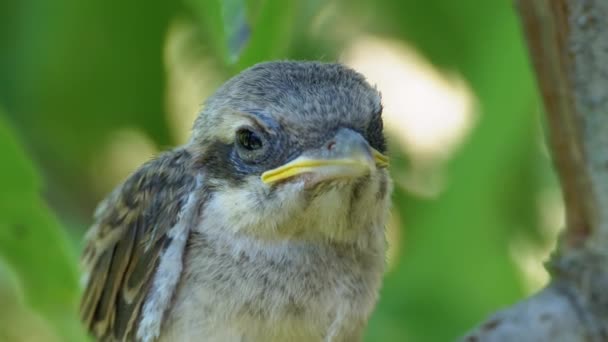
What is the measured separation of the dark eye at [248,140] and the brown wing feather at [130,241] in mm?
207

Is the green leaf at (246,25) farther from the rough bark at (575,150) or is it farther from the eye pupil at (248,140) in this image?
the rough bark at (575,150)

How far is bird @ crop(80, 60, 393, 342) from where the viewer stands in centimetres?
233

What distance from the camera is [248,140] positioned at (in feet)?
7.91

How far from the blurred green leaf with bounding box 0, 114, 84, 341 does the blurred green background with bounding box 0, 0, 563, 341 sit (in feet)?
0.12

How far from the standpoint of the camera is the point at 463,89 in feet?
11.0

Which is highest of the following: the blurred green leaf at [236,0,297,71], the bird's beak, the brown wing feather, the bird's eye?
the blurred green leaf at [236,0,297,71]

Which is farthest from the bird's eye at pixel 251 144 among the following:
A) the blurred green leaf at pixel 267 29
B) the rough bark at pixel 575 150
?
the rough bark at pixel 575 150

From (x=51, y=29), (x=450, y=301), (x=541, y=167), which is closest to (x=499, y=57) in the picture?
(x=541, y=167)

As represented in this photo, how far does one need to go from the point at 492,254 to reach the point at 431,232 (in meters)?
0.20

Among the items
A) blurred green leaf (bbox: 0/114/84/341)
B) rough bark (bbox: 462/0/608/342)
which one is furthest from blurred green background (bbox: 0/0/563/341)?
rough bark (bbox: 462/0/608/342)

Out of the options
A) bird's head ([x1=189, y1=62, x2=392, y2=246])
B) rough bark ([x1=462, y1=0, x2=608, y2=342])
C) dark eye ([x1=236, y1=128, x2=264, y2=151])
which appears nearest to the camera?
rough bark ([x1=462, y1=0, x2=608, y2=342])

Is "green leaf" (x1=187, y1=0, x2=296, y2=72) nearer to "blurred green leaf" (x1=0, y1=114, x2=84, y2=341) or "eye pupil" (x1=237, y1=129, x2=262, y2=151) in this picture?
"eye pupil" (x1=237, y1=129, x2=262, y2=151)

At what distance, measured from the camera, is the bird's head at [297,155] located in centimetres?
227

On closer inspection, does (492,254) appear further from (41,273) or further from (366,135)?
(41,273)
